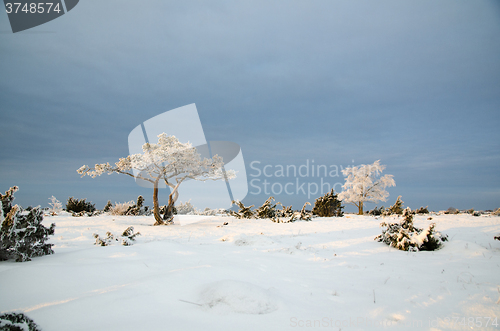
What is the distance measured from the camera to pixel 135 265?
2600 millimetres

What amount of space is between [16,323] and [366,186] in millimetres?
28059

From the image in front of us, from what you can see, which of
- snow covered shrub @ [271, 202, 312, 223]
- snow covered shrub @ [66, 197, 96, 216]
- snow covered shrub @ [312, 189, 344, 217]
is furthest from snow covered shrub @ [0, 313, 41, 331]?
snow covered shrub @ [66, 197, 96, 216]

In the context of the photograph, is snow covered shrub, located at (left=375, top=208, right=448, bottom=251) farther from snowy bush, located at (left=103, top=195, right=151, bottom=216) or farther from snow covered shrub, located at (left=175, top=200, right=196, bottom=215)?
snow covered shrub, located at (left=175, top=200, right=196, bottom=215)

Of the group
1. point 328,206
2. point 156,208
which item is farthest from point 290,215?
point 156,208

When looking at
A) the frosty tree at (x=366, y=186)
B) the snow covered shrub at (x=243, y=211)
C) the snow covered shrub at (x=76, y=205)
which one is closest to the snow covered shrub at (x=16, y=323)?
the snow covered shrub at (x=243, y=211)

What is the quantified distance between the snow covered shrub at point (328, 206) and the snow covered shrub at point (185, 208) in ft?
38.5

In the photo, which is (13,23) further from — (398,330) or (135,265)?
(398,330)

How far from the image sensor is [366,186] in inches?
999

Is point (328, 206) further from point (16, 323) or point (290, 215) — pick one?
point (16, 323)

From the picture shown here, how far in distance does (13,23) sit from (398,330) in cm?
841

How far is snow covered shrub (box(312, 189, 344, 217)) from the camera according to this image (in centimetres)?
1596

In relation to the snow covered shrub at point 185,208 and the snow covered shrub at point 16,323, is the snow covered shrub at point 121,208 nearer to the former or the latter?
the snow covered shrub at point 185,208

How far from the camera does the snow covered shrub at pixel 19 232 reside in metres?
2.73

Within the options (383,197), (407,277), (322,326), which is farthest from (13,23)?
(383,197)
